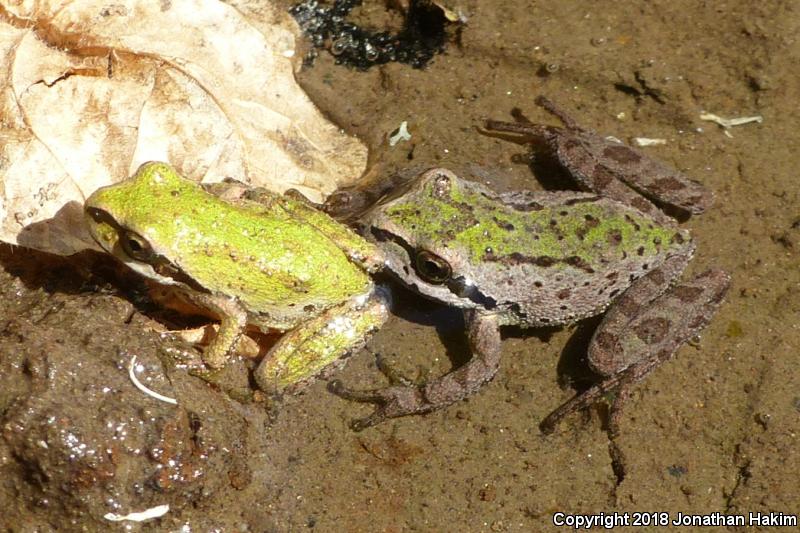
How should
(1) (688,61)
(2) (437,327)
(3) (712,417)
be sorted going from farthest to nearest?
(1) (688,61)
(2) (437,327)
(3) (712,417)

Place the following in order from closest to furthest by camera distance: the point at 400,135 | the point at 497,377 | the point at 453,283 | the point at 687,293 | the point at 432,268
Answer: the point at 432,268 → the point at 453,283 → the point at 687,293 → the point at 497,377 → the point at 400,135

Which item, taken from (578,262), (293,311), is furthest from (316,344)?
(578,262)

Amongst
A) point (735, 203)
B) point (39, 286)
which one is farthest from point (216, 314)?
point (735, 203)

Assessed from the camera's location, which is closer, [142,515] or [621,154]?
[142,515]

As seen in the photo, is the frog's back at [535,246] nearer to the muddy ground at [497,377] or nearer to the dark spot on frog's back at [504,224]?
the dark spot on frog's back at [504,224]

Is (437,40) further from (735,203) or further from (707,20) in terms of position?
(735,203)

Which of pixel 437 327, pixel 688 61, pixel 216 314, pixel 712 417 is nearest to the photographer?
pixel 216 314

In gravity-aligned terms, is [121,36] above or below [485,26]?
above

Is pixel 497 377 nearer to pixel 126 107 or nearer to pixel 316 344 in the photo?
pixel 316 344

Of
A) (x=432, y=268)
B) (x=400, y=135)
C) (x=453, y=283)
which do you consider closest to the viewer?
(x=432, y=268)
